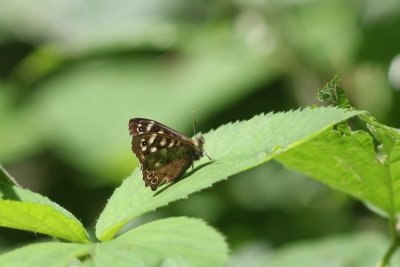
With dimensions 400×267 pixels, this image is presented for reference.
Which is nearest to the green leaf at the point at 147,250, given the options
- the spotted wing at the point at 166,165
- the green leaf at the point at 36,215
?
the green leaf at the point at 36,215

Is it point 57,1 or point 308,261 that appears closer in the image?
point 308,261

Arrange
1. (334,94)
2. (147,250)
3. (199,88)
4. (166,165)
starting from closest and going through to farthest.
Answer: (147,250) → (334,94) → (166,165) → (199,88)

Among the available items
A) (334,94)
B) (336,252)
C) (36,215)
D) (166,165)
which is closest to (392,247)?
(334,94)

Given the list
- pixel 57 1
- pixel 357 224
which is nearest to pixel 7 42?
pixel 57 1

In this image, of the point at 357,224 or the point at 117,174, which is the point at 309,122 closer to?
the point at 357,224

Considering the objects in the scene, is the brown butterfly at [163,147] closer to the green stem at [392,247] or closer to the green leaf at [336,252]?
the green stem at [392,247]

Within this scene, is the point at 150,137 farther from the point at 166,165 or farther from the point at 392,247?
the point at 392,247

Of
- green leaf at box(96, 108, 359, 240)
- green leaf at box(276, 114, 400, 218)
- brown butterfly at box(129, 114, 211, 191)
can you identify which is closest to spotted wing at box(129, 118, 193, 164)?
brown butterfly at box(129, 114, 211, 191)
